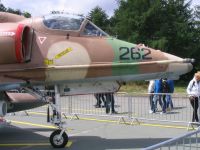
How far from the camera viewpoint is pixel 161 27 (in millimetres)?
54469

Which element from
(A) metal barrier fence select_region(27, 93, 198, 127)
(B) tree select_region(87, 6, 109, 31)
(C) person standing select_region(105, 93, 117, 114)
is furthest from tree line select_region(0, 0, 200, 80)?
(C) person standing select_region(105, 93, 117, 114)

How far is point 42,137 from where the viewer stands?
38.1ft

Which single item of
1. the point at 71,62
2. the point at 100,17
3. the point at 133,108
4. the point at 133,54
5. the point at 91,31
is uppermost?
the point at 100,17

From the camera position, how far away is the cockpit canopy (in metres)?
9.95

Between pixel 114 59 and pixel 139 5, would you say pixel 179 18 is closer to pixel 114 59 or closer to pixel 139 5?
pixel 139 5

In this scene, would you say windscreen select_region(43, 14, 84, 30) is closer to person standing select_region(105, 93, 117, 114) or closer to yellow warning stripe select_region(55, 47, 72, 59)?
yellow warning stripe select_region(55, 47, 72, 59)

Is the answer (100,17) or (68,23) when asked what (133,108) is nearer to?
(68,23)

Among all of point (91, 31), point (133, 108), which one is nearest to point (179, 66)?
point (91, 31)

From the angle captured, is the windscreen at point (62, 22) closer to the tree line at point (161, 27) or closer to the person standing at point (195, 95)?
the person standing at point (195, 95)

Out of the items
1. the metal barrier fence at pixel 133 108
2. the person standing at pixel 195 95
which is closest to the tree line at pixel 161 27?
the metal barrier fence at pixel 133 108

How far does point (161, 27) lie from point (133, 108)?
37513mm

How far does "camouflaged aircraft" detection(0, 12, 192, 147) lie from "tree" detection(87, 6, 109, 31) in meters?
53.4

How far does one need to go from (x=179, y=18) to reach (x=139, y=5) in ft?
17.7

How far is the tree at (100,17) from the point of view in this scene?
63.2m
